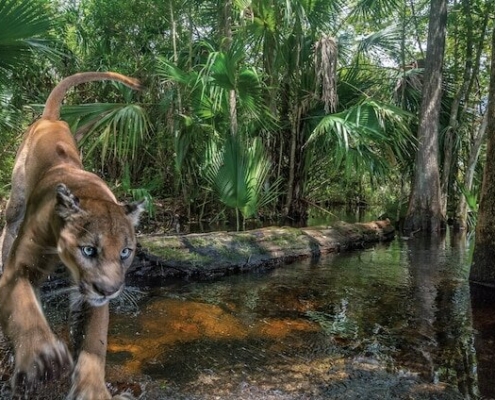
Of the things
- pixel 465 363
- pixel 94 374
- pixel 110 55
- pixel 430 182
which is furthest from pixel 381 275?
pixel 110 55

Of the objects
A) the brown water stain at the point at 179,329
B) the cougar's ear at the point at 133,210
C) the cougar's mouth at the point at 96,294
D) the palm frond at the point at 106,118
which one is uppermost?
the palm frond at the point at 106,118

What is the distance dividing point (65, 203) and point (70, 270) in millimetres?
316

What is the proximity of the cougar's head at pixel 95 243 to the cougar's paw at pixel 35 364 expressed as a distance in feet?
0.87

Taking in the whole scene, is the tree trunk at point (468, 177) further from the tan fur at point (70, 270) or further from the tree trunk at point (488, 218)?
the tan fur at point (70, 270)

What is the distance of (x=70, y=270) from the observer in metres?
2.29

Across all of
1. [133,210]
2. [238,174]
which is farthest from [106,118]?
[133,210]

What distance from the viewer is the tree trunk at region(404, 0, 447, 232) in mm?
10844

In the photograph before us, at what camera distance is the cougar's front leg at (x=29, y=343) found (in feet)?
6.89

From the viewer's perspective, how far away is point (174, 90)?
346 inches

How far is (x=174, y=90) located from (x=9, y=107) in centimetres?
272

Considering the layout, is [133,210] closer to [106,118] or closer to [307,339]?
[307,339]

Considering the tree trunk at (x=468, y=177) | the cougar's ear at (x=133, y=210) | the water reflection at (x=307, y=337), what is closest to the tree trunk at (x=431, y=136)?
the tree trunk at (x=468, y=177)

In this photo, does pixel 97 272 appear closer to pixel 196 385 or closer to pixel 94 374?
pixel 94 374

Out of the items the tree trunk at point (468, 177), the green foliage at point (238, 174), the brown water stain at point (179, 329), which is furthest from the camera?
the tree trunk at point (468, 177)
